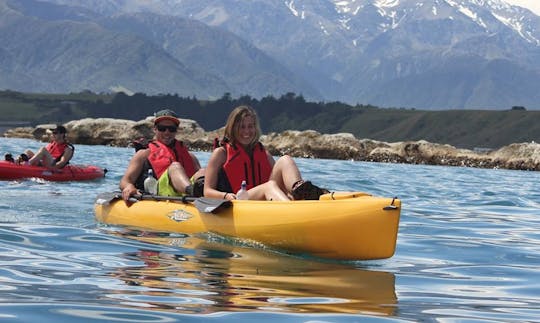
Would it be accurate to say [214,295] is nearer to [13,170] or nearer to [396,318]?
[396,318]

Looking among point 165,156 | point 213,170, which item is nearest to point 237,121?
point 213,170

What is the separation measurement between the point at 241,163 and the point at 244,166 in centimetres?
6

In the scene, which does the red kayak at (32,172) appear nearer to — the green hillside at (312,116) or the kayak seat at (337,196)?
the kayak seat at (337,196)

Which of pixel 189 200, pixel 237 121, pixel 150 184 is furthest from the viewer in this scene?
pixel 150 184

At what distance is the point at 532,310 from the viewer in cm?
735

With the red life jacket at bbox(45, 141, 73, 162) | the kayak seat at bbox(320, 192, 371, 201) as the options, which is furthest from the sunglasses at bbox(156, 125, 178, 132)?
the red life jacket at bbox(45, 141, 73, 162)

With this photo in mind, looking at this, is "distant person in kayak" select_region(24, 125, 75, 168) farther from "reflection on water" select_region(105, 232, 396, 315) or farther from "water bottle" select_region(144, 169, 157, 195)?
"reflection on water" select_region(105, 232, 396, 315)

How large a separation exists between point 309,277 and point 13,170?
1544 centimetres

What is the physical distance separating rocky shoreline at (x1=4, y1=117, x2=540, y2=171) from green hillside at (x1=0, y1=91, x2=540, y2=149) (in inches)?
3183

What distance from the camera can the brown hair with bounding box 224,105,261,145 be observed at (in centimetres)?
1123

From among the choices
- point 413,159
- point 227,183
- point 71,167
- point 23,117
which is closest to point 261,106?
point 23,117

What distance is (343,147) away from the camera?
66562mm

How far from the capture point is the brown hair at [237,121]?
36.9 feet

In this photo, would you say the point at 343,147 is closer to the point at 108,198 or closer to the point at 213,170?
the point at 108,198
